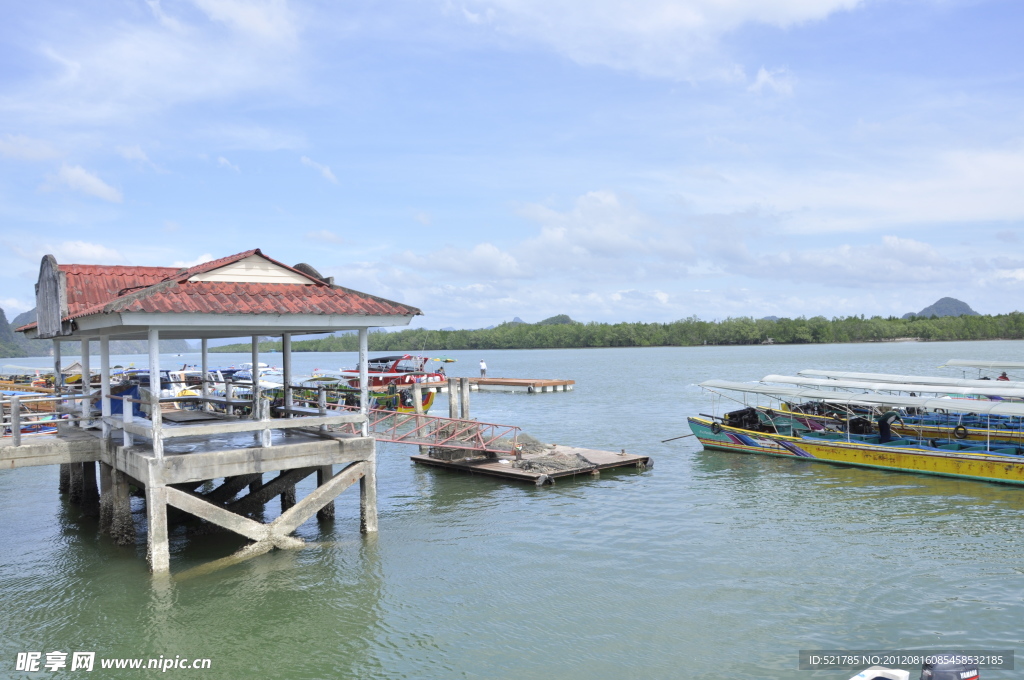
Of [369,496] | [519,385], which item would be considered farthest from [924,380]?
[519,385]

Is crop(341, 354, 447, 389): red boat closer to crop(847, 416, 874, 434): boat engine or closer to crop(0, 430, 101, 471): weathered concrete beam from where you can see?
crop(847, 416, 874, 434): boat engine

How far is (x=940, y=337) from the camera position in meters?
138

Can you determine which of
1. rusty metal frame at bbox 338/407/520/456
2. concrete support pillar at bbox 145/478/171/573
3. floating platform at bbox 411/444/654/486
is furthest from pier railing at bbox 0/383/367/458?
floating platform at bbox 411/444/654/486

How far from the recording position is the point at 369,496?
1419 centimetres

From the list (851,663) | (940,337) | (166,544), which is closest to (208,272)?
(166,544)

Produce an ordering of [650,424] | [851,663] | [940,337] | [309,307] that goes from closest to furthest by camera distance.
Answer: [851,663] < [309,307] < [650,424] < [940,337]

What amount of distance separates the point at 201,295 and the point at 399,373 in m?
27.0

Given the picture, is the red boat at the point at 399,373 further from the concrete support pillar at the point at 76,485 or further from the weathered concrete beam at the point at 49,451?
the weathered concrete beam at the point at 49,451

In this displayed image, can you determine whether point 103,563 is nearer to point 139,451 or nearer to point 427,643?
point 139,451

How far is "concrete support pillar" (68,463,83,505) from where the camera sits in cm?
1845

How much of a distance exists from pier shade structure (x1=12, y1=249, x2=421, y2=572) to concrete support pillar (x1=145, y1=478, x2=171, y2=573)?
0.02 metres

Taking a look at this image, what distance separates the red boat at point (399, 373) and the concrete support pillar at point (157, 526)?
2333 cm

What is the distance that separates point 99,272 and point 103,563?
5.81 m

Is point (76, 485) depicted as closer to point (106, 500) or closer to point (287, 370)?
point (106, 500)
